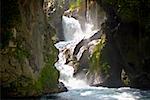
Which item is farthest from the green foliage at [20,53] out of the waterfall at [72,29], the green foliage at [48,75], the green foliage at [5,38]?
the waterfall at [72,29]

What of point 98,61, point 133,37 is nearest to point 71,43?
point 98,61

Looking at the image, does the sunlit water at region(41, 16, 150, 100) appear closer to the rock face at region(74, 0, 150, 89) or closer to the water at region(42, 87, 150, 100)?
the water at region(42, 87, 150, 100)

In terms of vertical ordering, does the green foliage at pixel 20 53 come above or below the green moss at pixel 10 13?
below

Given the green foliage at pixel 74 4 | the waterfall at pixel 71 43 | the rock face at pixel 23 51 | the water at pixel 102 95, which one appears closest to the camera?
A: the rock face at pixel 23 51

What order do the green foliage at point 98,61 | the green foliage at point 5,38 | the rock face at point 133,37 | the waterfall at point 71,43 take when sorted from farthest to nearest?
the waterfall at point 71,43 < the green foliage at point 98,61 < the rock face at point 133,37 < the green foliage at point 5,38

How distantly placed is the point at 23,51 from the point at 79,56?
36.5 feet

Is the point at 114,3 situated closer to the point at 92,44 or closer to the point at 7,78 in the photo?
the point at 92,44

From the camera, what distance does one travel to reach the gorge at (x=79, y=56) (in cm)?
1648

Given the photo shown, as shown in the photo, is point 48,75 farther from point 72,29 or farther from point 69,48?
point 72,29

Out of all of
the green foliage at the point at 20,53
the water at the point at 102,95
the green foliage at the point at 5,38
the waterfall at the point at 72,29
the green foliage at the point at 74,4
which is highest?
the green foliage at the point at 74,4

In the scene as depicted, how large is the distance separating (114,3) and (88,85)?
20.7 ft

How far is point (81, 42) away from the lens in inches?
1152

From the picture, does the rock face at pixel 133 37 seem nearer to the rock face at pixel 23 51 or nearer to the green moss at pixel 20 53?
the rock face at pixel 23 51

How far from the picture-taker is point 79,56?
27.7 m
